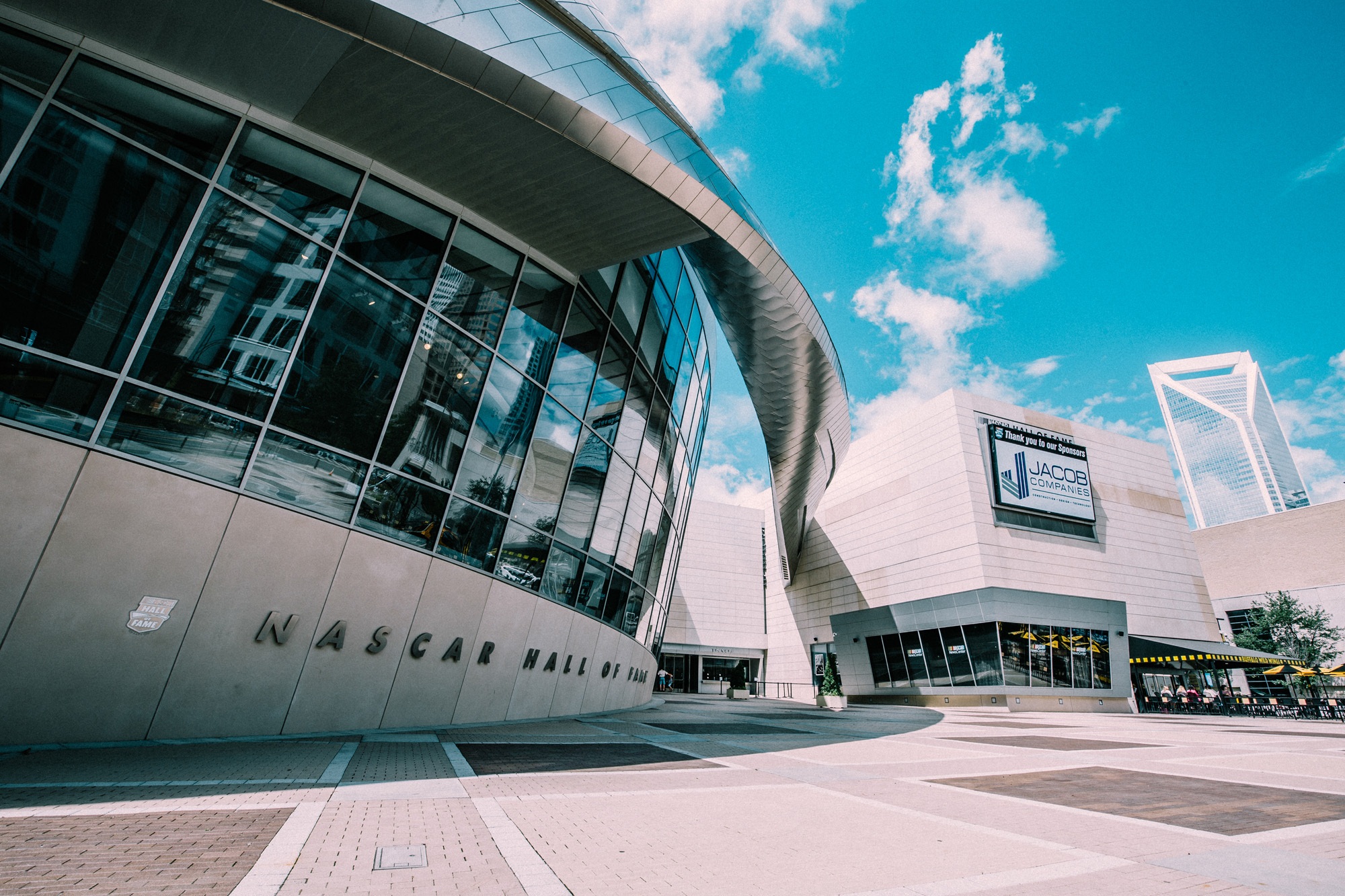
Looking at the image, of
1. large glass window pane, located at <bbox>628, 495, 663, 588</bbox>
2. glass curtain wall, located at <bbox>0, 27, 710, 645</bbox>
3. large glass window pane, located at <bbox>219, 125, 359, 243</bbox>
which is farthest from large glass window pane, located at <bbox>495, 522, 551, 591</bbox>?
large glass window pane, located at <bbox>219, 125, 359, 243</bbox>

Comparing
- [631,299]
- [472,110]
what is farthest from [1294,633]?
[472,110]

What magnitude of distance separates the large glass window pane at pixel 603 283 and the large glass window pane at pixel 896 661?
30710 millimetres

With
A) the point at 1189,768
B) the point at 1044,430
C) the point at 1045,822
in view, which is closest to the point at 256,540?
the point at 1045,822

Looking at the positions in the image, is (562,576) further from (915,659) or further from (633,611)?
(915,659)

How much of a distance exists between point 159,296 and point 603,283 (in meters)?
8.39

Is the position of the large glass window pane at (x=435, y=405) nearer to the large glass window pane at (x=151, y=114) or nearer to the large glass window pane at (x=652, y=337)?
the large glass window pane at (x=151, y=114)

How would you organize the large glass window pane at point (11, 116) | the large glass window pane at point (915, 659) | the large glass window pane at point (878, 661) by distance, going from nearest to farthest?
1. the large glass window pane at point (11, 116)
2. the large glass window pane at point (915, 659)
3. the large glass window pane at point (878, 661)

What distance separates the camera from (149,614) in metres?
8.02

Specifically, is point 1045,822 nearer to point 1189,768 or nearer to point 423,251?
point 1189,768

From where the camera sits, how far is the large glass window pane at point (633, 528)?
53.3ft

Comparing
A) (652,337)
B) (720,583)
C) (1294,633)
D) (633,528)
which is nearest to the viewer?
(652,337)

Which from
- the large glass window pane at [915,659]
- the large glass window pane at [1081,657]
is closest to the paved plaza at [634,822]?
the large glass window pane at [1081,657]

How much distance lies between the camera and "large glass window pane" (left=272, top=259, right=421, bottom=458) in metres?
9.67

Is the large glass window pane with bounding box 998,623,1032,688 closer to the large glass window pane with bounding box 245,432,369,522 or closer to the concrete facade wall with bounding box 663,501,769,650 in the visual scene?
the concrete facade wall with bounding box 663,501,769,650
